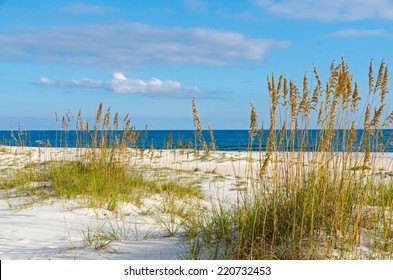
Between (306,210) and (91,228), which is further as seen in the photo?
(91,228)

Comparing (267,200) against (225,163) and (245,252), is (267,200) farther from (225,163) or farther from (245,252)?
(225,163)

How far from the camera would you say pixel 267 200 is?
3762mm

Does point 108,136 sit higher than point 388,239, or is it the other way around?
point 108,136

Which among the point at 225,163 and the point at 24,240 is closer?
the point at 24,240

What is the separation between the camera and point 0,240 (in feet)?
14.5

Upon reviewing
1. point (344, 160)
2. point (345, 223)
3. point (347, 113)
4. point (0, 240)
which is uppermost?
point (347, 113)

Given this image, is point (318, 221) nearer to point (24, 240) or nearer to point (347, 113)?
point (347, 113)

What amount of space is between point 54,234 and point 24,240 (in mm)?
321

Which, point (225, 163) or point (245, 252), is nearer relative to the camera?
point (245, 252)

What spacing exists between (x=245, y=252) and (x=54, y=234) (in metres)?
2.14
